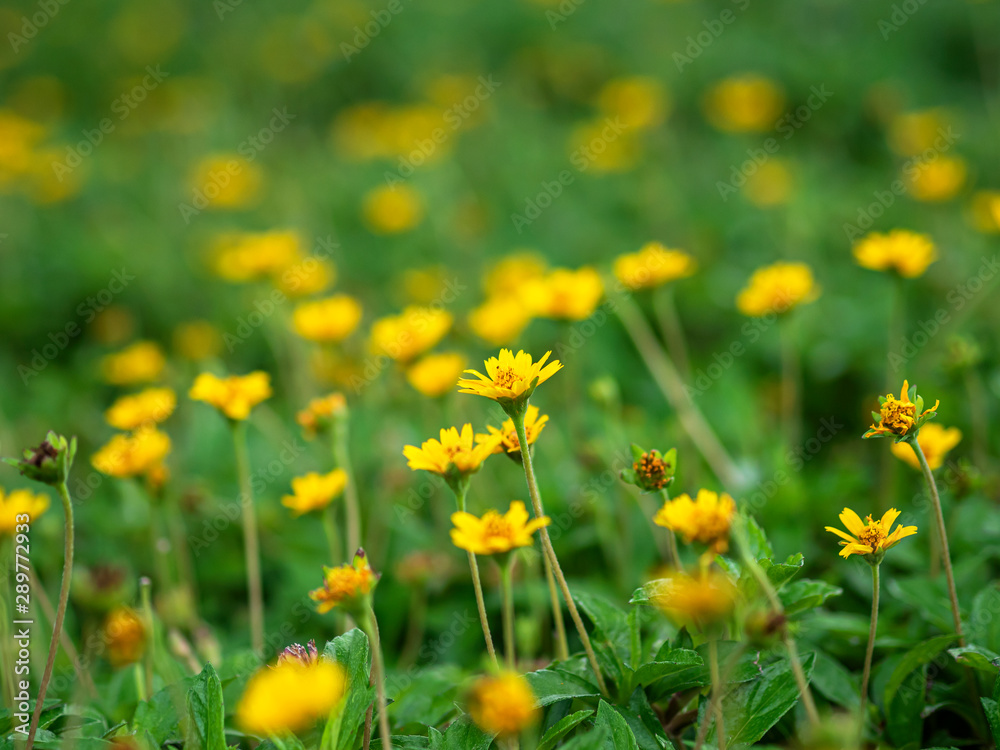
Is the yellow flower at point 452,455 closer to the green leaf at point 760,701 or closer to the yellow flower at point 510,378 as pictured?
the yellow flower at point 510,378

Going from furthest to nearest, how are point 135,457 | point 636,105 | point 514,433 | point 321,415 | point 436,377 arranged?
point 636,105
point 436,377
point 321,415
point 135,457
point 514,433

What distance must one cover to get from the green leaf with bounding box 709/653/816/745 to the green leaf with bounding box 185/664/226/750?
85 centimetres

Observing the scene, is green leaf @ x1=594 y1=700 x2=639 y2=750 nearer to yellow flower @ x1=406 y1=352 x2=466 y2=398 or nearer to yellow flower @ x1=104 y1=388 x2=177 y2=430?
yellow flower @ x1=406 y1=352 x2=466 y2=398

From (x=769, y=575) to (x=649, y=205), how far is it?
3316mm

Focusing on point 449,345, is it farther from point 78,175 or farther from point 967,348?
point 78,175

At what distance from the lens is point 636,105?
15.3 feet

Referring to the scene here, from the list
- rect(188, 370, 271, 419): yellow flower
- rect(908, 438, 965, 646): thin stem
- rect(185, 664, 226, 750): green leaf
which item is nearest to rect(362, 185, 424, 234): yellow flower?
rect(188, 370, 271, 419): yellow flower

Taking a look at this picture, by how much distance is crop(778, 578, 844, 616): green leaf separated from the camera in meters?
1.41

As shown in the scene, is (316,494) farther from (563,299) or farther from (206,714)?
(563,299)

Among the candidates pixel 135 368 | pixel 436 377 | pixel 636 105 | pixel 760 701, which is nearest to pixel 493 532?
pixel 760 701

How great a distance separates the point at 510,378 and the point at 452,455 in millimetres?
164

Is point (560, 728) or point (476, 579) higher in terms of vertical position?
point (476, 579)

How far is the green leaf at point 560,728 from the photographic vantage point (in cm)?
133

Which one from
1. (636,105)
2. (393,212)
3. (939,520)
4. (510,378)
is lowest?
(939,520)
